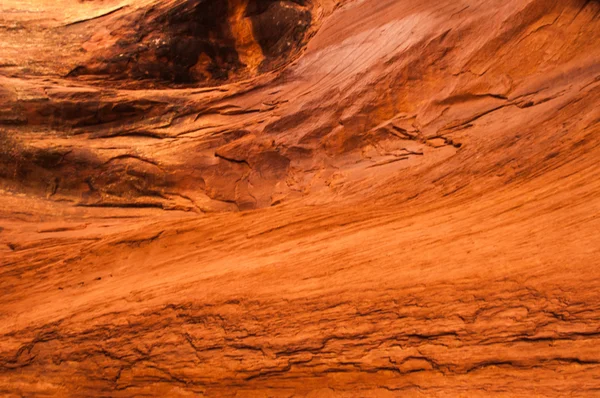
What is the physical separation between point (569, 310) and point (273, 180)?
3509 mm

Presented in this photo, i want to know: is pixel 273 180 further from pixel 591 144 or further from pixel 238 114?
pixel 591 144

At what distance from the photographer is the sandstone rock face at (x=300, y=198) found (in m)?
3.30

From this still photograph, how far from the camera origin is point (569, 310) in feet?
9.89

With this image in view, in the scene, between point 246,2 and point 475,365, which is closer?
point 475,365

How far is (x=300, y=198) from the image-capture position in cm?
546

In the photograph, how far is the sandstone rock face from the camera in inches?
130

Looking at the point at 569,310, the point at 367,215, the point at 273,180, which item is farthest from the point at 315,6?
the point at 569,310

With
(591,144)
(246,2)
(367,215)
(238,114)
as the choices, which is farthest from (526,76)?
(246,2)

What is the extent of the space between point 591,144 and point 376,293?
2155mm

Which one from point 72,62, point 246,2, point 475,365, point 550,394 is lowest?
point 550,394

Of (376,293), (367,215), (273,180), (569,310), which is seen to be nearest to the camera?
(569,310)

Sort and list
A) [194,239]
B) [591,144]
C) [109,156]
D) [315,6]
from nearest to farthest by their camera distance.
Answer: [591,144] → [194,239] → [109,156] → [315,6]

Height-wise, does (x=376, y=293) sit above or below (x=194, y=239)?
below

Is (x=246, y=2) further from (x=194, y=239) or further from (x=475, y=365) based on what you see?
(x=475, y=365)
